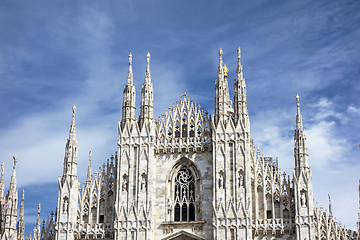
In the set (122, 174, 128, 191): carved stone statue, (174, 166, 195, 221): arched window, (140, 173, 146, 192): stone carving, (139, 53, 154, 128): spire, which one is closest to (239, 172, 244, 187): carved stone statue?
(174, 166, 195, 221): arched window

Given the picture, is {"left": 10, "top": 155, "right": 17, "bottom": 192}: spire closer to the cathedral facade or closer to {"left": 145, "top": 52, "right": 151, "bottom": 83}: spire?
the cathedral facade

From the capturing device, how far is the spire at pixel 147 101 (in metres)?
38.7

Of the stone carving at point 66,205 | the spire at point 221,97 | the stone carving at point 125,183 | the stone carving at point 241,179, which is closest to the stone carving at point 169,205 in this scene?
the stone carving at point 125,183

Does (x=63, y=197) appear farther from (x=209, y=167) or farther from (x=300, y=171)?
(x=300, y=171)

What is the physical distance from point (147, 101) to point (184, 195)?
21.2ft

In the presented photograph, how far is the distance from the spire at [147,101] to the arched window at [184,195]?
3.93m

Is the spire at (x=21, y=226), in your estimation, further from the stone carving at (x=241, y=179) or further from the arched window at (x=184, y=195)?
the stone carving at (x=241, y=179)

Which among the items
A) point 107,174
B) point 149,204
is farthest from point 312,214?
point 107,174

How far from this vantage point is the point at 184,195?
37250 mm

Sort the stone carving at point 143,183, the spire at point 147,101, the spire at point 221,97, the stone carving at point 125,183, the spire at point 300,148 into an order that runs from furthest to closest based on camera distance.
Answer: the spire at point 147,101 → the spire at point 221,97 → the stone carving at point 125,183 → the stone carving at point 143,183 → the spire at point 300,148

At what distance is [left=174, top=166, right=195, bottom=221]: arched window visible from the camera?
36906mm

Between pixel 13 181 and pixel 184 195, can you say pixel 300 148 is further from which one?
pixel 13 181

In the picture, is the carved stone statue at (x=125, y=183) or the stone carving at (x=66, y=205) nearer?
the stone carving at (x=66, y=205)

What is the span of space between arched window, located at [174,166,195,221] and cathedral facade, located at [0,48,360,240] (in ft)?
0.20
